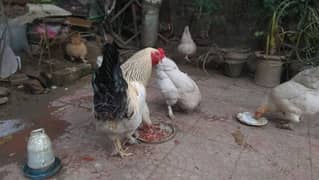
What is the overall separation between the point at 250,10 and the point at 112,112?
3.99m

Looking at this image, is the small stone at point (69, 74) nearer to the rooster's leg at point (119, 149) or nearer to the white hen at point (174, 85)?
the white hen at point (174, 85)

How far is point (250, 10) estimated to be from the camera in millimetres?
5320

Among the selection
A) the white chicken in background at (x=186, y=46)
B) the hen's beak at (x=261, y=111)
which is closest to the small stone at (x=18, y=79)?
the white chicken in background at (x=186, y=46)

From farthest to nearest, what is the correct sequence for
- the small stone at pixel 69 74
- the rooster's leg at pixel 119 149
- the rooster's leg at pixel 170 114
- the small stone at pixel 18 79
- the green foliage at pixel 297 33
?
the green foliage at pixel 297 33, the small stone at pixel 69 74, the small stone at pixel 18 79, the rooster's leg at pixel 170 114, the rooster's leg at pixel 119 149

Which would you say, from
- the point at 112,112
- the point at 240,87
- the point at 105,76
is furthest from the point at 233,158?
the point at 240,87

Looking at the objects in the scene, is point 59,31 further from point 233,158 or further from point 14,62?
point 233,158

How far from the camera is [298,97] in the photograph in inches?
116

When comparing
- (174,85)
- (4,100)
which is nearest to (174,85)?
(174,85)

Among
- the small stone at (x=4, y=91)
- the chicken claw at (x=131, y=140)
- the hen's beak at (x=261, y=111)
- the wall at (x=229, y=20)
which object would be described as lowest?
the chicken claw at (x=131, y=140)

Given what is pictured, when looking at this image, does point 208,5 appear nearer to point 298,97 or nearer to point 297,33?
point 297,33

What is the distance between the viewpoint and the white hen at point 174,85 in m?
3.20

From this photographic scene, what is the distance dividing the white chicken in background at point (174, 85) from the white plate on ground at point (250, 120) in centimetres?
53

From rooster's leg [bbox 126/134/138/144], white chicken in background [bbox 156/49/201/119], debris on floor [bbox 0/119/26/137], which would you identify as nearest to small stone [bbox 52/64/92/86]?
debris on floor [bbox 0/119/26/137]

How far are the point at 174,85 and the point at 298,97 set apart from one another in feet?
4.11
